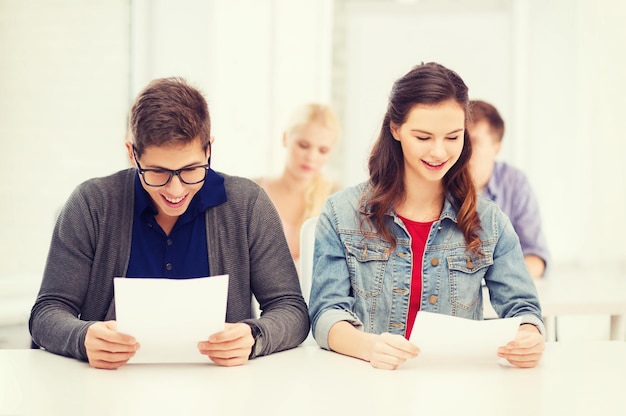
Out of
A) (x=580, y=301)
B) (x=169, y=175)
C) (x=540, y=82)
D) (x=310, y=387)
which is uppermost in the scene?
(x=540, y=82)

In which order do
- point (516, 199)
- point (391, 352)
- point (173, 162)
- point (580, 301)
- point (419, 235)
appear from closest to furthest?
1. point (391, 352)
2. point (173, 162)
3. point (419, 235)
4. point (580, 301)
5. point (516, 199)

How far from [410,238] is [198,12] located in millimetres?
2679

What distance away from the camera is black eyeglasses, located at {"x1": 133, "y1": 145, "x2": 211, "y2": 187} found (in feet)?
6.22

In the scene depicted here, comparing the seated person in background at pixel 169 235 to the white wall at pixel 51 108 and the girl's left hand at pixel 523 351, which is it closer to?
the girl's left hand at pixel 523 351

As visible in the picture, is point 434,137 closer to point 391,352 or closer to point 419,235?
point 419,235

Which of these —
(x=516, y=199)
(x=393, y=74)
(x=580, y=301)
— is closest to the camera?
(x=580, y=301)

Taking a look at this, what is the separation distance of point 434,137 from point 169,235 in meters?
0.70

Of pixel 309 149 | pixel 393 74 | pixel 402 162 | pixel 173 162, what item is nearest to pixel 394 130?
pixel 402 162

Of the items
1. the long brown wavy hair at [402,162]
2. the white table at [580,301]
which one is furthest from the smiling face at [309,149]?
the long brown wavy hair at [402,162]

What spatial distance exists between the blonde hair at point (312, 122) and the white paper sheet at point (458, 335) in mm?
2109

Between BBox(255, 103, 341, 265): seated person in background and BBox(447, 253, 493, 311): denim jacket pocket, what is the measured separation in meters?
1.77

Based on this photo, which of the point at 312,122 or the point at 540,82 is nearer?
the point at 312,122

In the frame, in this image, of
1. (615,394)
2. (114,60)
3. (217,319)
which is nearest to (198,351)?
(217,319)

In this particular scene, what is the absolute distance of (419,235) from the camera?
2.12 m
